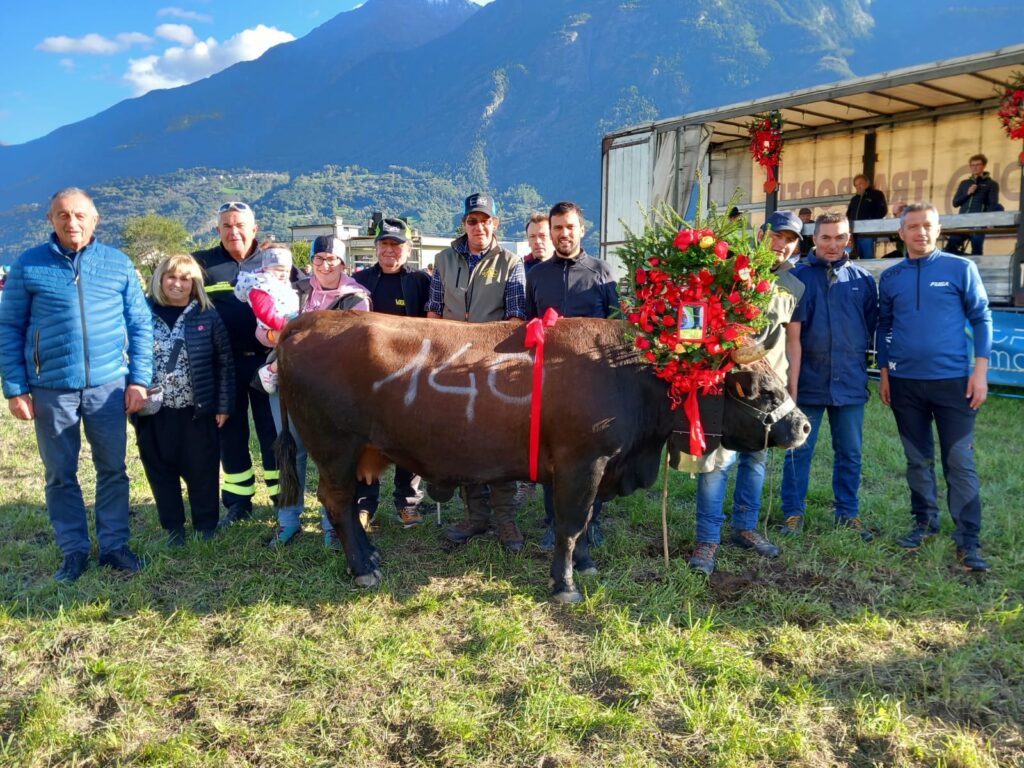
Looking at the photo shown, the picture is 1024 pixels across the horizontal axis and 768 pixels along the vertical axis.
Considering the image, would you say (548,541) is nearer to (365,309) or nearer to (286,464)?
(286,464)

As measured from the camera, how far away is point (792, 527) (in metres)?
4.68

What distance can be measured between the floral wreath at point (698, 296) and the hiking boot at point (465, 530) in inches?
71.1

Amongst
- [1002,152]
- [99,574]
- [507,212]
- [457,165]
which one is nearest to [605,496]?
[99,574]

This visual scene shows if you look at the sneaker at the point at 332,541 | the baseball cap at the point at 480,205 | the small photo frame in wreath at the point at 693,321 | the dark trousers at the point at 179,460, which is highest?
the baseball cap at the point at 480,205

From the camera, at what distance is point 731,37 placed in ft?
609

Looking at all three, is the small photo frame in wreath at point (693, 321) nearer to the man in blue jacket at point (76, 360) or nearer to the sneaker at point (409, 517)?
the sneaker at point (409, 517)

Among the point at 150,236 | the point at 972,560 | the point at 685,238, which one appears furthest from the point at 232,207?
the point at 150,236

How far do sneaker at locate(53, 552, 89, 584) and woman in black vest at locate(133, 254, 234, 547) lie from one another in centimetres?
53

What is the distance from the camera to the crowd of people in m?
3.88

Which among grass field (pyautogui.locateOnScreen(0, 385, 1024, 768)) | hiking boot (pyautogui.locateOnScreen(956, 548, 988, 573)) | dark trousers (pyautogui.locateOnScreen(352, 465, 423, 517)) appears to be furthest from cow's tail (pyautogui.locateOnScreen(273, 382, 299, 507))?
hiking boot (pyautogui.locateOnScreen(956, 548, 988, 573))

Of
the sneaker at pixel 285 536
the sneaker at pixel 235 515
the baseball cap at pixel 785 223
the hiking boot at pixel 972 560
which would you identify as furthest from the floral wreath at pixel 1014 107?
the sneaker at pixel 235 515

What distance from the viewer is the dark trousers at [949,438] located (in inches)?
161

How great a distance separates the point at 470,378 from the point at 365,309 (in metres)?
1.11

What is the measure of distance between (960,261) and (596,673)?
11.2 ft
